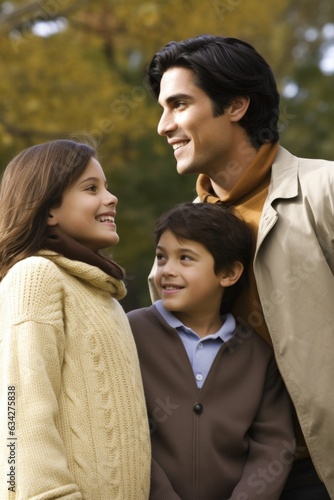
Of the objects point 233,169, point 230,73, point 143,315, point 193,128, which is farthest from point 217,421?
point 230,73

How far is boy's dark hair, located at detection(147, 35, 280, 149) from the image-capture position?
15.2 ft

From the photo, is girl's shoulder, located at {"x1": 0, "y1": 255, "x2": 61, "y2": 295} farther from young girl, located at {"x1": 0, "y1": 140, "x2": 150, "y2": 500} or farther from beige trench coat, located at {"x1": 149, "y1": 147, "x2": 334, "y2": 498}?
beige trench coat, located at {"x1": 149, "y1": 147, "x2": 334, "y2": 498}

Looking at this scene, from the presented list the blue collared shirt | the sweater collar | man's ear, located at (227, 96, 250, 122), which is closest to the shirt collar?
the blue collared shirt

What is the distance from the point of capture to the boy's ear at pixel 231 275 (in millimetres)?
4246

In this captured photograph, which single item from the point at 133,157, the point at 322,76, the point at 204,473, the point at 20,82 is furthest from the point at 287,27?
the point at 204,473

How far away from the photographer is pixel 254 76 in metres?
4.71

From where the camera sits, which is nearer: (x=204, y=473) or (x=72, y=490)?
(x=72, y=490)

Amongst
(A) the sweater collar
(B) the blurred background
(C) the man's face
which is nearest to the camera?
(A) the sweater collar

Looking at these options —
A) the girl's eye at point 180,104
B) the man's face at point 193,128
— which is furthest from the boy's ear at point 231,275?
the girl's eye at point 180,104

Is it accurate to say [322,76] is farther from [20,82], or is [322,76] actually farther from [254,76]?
[254,76]

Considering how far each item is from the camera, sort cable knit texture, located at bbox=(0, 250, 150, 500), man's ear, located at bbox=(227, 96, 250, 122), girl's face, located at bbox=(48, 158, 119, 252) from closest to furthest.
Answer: cable knit texture, located at bbox=(0, 250, 150, 500)
girl's face, located at bbox=(48, 158, 119, 252)
man's ear, located at bbox=(227, 96, 250, 122)

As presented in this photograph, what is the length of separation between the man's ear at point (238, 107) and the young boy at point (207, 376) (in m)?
0.54

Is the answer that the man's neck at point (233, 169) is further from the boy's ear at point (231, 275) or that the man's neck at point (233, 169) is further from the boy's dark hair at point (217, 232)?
the boy's ear at point (231, 275)

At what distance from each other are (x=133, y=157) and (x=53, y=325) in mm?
13008
